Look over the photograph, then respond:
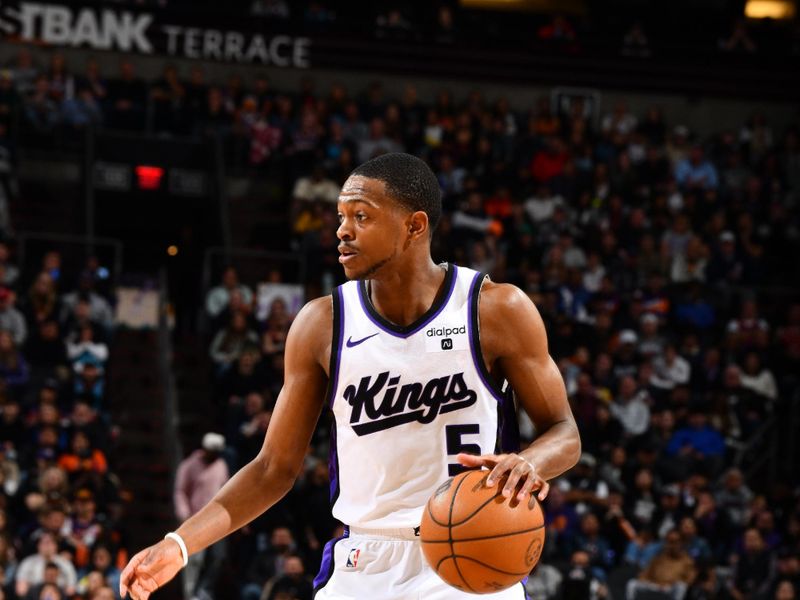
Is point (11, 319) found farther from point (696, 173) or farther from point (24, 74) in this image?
point (696, 173)

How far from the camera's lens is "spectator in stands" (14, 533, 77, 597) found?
37.9 feet

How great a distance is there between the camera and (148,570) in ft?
14.1

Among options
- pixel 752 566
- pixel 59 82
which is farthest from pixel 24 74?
pixel 752 566

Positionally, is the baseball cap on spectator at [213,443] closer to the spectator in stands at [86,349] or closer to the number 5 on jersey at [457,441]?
the spectator in stands at [86,349]

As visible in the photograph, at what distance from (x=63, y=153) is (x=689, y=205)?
29.3 feet

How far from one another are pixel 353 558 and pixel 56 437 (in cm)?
906

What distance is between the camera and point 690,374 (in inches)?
650

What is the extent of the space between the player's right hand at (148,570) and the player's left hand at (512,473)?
42.1 inches

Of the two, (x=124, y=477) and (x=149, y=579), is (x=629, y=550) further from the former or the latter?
(x=149, y=579)

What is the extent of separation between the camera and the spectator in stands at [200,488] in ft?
42.6

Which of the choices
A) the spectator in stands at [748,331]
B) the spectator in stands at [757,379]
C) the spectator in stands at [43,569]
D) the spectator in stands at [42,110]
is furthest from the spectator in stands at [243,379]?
the spectator in stands at [748,331]

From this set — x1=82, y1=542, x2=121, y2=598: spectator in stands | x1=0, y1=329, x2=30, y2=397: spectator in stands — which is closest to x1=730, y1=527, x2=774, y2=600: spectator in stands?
x1=82, y1=542, x2=121, y2=598: spectator in stands

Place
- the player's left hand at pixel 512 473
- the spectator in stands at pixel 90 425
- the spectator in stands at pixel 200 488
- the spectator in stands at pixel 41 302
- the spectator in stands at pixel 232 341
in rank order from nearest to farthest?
the player's left hand at pixel 512 473
the spectator in stands at pixel 200 488
the spectator in stands at pixel 90 425
the spectator in stands at pixel 41 302
the spectator in stands at pixel 232 341

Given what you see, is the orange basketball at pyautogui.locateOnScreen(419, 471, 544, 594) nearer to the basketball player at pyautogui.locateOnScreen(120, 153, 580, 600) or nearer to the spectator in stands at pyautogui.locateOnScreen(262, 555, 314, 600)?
the basketball player at pyautogui.locateOnScreen(120, 153, 580, 600)
